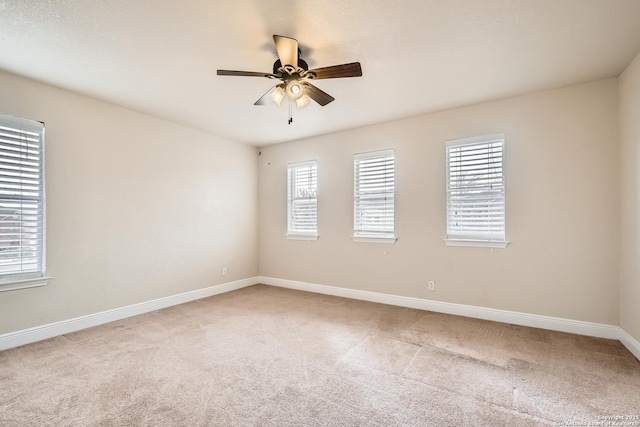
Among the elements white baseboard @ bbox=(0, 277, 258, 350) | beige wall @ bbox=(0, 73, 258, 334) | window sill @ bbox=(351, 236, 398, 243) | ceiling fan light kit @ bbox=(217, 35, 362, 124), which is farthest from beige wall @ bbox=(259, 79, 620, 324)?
white baseboard @ bbox=(0, 277, 258, 350)

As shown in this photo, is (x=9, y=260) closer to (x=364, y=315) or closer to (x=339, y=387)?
(x=339, y=387)

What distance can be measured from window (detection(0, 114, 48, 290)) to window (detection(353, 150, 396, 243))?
12.6ft

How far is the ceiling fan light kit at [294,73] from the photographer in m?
2.18

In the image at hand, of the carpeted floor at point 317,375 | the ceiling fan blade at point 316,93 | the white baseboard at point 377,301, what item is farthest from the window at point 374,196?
the ceiling fan blade at point 316,93

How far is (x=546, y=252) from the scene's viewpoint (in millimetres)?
3346

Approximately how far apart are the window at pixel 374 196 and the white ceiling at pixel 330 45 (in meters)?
1.02

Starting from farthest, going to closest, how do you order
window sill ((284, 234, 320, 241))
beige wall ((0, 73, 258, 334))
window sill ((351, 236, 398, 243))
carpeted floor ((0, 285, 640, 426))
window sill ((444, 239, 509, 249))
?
window sill ((284, 234, 320, 241)), window sill ((351, 236, 398, 243)), window sill ((444, 239, 509, 249)), beige wall ((0, 73, 258, 334)), carpeted floor ((0, 285, 640, 426))

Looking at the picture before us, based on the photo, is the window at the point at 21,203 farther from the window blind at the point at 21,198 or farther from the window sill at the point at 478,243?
the window sill at the point at 478,243

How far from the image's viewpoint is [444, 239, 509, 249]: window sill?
3.56 meters

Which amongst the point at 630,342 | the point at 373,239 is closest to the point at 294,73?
the point at 373,239

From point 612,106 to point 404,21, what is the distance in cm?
253

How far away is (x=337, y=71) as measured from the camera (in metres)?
2.31

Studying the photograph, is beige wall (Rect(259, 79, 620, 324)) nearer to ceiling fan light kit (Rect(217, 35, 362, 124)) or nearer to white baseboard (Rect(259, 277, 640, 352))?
white baseboard (Rect(259, 277, 640, 352))

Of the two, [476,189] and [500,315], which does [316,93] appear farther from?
[500,315]
